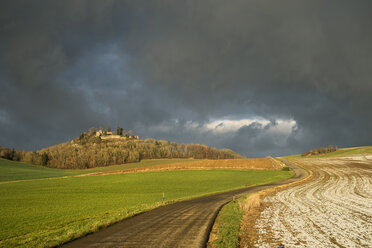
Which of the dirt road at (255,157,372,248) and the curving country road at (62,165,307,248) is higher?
the curving country road at (62,165,307,248)

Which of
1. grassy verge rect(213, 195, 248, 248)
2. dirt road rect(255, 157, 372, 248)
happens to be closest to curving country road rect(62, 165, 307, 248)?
grassy verge rect(213, 195, 248, 248)

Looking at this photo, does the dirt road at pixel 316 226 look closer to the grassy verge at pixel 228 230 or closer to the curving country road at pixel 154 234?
the grassy verge at pixel 228 230

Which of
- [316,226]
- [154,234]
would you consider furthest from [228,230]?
[316,226]

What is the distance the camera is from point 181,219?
16578 mm

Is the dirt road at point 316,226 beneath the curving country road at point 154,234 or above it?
beneath

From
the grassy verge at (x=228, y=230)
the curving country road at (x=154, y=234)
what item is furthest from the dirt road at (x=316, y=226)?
the curving country road at (x=154, y=234)

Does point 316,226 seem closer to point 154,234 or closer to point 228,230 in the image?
point 228,230

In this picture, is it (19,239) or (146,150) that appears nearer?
(19,239)

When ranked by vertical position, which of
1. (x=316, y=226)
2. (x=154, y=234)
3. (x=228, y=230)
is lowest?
(x=316, y=226)

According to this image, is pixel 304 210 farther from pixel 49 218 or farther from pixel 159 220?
pixel 49 218

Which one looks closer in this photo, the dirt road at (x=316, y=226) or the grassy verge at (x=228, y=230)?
the grassy verge at (x=228, y=230)

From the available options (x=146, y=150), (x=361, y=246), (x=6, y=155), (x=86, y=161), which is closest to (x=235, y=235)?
(x=361, y=246)

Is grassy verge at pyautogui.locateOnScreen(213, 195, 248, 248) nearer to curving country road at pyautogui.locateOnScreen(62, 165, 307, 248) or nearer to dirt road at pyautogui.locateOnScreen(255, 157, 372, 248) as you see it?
curving country road at pyautogui.locateOnScreen(62, 165, 307, 248)

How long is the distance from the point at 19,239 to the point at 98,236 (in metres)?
5.82
